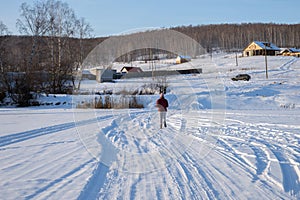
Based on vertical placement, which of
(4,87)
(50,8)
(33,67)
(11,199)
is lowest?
(11,199)

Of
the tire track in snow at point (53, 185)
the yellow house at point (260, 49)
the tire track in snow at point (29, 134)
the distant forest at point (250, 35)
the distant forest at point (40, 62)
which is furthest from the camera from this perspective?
the distant forest at point (250, 35)

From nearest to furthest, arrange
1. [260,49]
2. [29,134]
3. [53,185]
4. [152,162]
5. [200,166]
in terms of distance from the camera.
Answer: [53,185]
[200,166]
[152,162]
[29,134]
[260,49]

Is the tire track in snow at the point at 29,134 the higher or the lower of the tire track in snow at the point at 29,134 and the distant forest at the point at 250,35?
the lower

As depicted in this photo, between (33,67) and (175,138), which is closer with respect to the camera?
(175,138)

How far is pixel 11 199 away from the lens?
379 centimetres

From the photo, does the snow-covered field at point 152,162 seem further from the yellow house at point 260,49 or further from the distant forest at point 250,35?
the distant forest at point 250,35

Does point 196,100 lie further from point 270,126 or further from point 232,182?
point 232,182

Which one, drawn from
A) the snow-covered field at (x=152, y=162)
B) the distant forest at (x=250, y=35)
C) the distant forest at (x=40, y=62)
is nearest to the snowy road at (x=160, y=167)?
the snow-covered field at (x=152, y=162)

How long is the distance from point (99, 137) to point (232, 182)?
469cm

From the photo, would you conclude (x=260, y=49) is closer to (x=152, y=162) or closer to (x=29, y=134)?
(x=29, y=134)

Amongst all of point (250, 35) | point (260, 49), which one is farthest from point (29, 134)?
point (250, 35)

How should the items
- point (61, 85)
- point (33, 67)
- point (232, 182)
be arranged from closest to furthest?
point (232, 182)
point (33, 67)
point (61, 85)

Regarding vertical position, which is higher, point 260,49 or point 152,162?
point 260,49

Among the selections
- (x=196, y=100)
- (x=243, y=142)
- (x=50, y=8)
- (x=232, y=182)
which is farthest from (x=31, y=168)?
(x=50, y=8)
